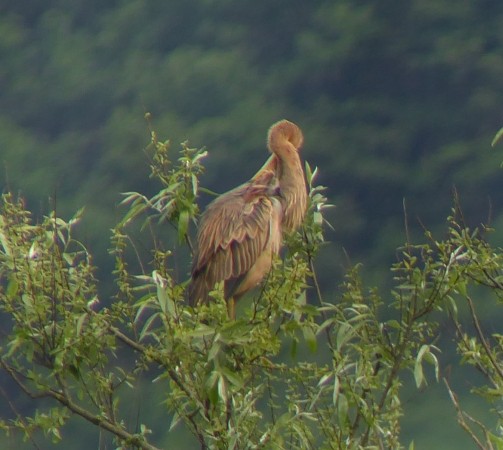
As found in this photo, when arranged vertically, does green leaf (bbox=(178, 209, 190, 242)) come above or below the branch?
above

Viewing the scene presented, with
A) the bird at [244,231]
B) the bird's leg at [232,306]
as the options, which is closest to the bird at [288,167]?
the bird at [244,231]

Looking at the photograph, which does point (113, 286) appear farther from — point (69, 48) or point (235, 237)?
point (69, 48)

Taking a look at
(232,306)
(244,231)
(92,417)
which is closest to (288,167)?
(244,231)

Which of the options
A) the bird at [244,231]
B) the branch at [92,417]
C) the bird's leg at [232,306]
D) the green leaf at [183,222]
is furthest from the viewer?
the bird at [244,231]

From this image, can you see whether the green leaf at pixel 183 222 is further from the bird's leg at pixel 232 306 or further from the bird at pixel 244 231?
the bird at pixel 244 231

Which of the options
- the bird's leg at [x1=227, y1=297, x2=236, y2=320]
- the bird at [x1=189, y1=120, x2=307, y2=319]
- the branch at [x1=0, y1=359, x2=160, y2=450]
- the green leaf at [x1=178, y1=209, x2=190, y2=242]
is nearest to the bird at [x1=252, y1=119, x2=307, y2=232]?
the bird at [x1=189, y1=120, x2=307, y2=319]

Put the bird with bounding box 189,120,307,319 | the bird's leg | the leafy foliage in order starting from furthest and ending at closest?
the bird with bounding box 189,120,307,319
the bird's leg
the leafy foliage

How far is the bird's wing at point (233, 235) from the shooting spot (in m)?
3.67

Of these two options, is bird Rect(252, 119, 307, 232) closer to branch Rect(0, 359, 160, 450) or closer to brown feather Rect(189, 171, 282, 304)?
brown feather Rect(189, 171, 282, 304)

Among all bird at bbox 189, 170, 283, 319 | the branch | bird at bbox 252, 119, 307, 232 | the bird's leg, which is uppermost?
the branch

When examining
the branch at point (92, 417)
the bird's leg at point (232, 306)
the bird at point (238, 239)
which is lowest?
the bird's leg at point (232, 306)

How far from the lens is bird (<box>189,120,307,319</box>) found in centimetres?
364

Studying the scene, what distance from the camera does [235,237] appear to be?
369 cm

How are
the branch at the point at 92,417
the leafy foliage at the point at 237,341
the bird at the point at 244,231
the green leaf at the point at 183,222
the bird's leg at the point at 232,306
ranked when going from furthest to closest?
the bird at the point at 244,231 < the bird's leg at the point at 232,306 < the green leaf at the point at 183,222 < the branch at the point at 92,417 < the leafy foliage at the point at 237,341
